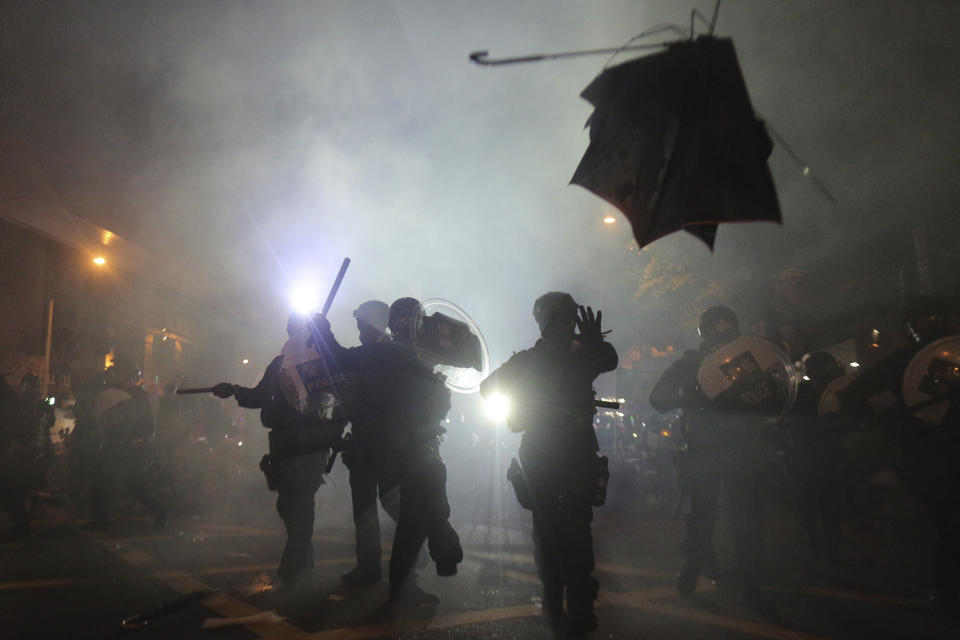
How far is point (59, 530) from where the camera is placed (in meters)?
6.15

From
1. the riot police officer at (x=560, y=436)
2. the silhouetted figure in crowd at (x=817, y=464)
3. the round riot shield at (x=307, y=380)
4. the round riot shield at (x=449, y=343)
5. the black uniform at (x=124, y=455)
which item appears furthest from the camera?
the black uniform at (x=124, y=455)

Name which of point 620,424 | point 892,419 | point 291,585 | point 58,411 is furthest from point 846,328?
point 58,411

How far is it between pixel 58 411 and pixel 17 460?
1140 cm

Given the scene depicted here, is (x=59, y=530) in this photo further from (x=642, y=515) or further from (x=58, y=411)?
(x=58, y=411)

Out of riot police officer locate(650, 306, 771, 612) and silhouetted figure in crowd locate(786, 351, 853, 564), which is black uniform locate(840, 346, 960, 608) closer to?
riot police officer locate(650, 306, 771, 612)

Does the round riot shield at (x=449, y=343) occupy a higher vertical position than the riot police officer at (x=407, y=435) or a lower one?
higher

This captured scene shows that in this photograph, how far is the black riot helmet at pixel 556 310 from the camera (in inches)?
143

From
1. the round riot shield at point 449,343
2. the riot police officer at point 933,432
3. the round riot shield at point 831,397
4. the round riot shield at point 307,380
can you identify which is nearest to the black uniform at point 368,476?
the round riot shield at point 307,380

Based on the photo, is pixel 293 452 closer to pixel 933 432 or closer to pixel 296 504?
pixel 296 504

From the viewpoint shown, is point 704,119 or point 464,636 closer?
point 704,119

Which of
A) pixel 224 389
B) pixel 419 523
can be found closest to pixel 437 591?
pixel 419 523

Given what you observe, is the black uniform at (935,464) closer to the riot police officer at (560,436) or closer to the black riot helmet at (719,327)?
the black riot helmet at (719,327)

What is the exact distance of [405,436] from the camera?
12.3 feet

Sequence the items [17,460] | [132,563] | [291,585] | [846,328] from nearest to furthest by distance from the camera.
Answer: [291,585] < [132,563] < [17,460] < [846,328]
